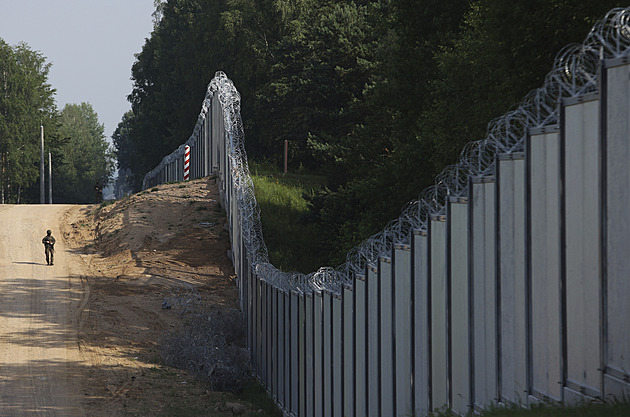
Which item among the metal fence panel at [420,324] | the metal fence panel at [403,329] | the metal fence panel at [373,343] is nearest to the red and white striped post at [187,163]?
the metal fence panel at [373,343]

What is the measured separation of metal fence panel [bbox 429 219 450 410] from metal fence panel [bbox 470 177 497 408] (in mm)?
586

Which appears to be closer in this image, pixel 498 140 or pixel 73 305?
pixel 498 140

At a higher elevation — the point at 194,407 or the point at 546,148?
the point at 546,148

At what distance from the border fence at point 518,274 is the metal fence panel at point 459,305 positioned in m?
0.02

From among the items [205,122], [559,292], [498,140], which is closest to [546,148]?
[498,140]

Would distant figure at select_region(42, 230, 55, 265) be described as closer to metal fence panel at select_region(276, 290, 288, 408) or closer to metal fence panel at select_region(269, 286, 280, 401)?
metal fence panel at select_region(269, 286, 280, 401)

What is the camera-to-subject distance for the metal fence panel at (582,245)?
19.6ft

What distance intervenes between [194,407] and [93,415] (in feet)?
5.95

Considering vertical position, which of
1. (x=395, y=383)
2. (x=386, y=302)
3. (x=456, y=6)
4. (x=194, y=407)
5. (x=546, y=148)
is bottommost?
(x=194, y=407)

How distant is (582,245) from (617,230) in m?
0.43

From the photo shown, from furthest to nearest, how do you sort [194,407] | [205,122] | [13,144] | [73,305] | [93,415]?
[13,144], [205,122], [73,305], [194,407], [93,415]

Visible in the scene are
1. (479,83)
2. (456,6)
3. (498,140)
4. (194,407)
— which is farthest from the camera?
(456,6)

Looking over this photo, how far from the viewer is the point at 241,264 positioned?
70.0 ft

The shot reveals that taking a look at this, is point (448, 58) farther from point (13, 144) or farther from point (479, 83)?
point (13, 144)
